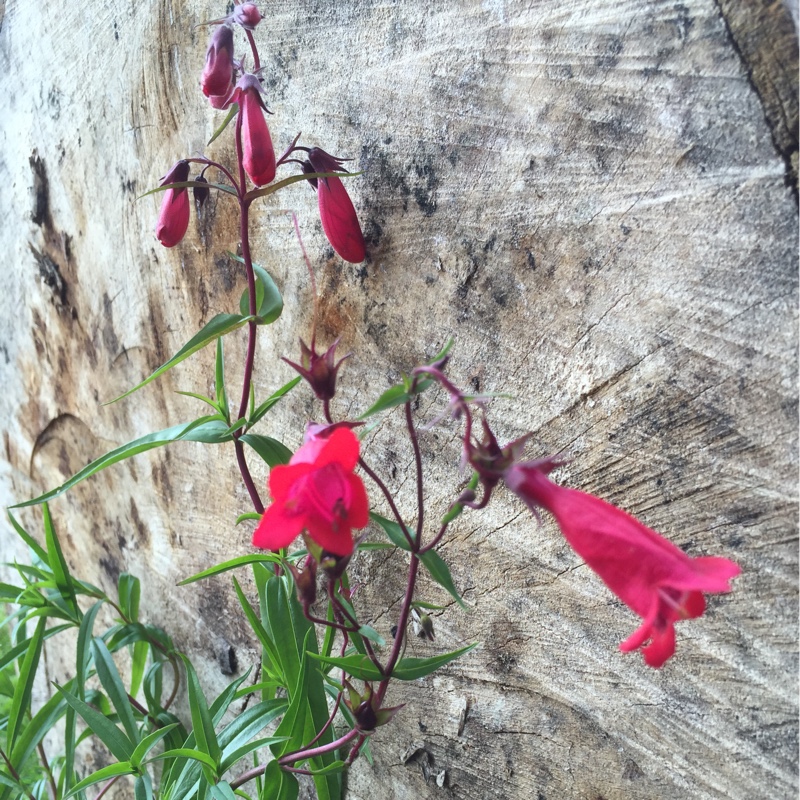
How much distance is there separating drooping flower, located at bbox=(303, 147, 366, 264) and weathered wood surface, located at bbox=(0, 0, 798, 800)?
0.03 meters

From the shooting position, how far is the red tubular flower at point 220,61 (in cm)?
76

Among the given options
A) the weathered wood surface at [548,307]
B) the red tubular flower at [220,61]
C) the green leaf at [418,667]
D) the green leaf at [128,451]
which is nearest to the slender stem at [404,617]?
the green leaf at [418,667]

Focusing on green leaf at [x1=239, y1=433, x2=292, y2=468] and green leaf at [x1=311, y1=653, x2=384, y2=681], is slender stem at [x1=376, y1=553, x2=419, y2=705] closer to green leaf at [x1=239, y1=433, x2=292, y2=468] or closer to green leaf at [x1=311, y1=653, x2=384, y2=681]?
green leaf at [x1=311, y1=653, x2=384, y2=681]

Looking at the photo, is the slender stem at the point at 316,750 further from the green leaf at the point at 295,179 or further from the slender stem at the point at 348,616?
the green leaf at the point at 295,179

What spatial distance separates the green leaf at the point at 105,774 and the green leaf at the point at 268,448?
39 centimetres

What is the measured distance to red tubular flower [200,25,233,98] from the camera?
2.49ft

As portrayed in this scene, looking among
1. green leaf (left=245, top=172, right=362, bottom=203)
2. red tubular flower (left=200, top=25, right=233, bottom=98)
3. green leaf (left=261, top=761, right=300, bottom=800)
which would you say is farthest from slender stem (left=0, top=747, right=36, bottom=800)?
red tubular flower (left=200, top=25, right=233, bottom=98)

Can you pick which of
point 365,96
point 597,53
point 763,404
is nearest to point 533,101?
point 597,53

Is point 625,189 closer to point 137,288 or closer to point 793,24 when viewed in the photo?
point 793,24

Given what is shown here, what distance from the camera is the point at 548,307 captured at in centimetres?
71

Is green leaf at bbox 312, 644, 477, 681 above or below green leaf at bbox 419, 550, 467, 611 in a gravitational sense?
below

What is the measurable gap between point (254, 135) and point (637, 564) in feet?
1.77

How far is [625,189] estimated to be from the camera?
2.14 ft

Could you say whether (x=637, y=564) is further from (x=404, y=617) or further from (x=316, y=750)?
(x=316, y=750)
